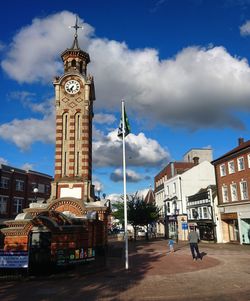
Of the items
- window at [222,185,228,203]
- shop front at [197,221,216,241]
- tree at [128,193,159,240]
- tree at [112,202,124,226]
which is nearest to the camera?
window at [222,185,228,203]

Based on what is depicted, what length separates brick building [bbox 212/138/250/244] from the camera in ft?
112

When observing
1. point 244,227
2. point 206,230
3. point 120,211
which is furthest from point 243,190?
point 120,211

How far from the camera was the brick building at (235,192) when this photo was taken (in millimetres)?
34031

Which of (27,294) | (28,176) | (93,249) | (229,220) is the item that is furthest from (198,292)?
(28,176)

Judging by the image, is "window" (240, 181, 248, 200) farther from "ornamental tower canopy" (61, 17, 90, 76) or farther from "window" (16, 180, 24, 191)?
"window" (16, 180, 24, 191)

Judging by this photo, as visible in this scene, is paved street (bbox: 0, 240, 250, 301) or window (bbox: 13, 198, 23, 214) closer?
paved street (bbox: 0, 240, 250, 301)

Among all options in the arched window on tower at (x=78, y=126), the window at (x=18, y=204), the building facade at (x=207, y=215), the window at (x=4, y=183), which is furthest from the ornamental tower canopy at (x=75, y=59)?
the window at (x=18, y=204)

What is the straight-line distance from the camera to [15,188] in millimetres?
52906

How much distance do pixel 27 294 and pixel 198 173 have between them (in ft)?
146

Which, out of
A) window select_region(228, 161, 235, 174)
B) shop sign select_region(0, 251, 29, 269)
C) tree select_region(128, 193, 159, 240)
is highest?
window select_region(228, 161, 235, 174)

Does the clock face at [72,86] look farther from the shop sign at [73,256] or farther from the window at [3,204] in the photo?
the window at [3,204]

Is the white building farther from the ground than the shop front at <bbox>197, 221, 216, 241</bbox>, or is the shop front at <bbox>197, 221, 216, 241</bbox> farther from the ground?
the white building

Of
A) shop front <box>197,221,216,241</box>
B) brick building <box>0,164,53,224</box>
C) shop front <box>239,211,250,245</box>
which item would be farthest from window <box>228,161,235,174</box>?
brick building <box>0,164,53,224</box>

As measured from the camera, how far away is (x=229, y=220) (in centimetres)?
3788
